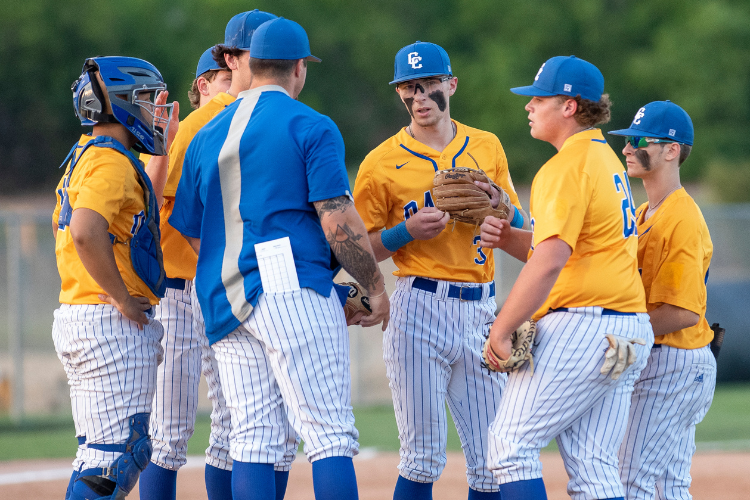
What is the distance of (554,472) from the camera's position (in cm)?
683

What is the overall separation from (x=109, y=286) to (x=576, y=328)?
1.80 meters

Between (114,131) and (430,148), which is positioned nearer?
(114,131)

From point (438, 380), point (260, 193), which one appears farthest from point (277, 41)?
point (438, 380)

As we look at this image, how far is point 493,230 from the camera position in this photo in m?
3.68

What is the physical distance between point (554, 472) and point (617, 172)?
4000mm

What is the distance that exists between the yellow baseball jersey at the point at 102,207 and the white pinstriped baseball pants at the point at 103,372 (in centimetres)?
10

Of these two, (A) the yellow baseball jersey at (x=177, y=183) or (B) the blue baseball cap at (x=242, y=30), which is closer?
(B) the blue baseball cap at (x=242, y=30)

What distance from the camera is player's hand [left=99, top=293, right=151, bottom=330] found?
3.50m

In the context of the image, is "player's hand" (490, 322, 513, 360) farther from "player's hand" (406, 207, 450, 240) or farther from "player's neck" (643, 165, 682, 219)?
"player's neck" (643, 165, 682, 219)

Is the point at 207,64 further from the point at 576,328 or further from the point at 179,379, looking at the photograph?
the point at 576,328

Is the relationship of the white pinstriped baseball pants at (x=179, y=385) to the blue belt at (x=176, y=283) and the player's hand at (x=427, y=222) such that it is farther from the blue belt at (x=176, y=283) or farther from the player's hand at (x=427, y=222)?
the player's hand at (x=427, y=222)

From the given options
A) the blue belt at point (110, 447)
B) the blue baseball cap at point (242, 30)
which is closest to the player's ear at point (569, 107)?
the blue baseball cap at point (242, 30)

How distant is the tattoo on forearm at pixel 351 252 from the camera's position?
3215mm

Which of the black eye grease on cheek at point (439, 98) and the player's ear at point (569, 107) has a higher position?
the black eye grease on cheek at point (439, 98)
